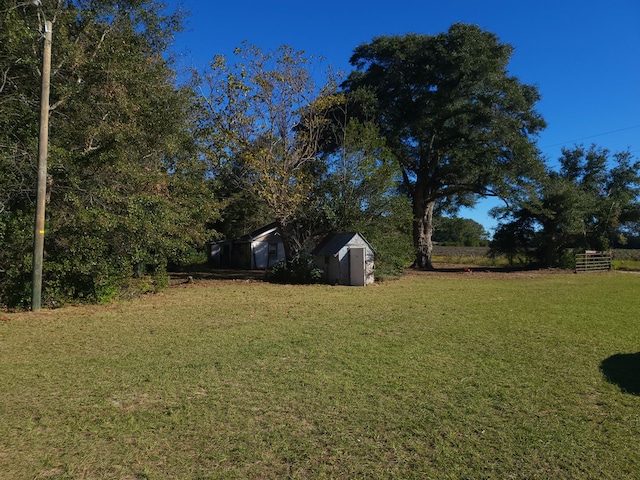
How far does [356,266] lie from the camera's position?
18312 mm

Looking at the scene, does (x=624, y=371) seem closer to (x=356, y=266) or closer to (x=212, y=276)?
(x=356, y=266)

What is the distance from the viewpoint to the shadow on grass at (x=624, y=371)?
4.98m

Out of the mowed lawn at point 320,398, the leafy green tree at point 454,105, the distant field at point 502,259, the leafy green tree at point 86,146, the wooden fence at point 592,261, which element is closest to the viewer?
the mowed lawn at point 320,398

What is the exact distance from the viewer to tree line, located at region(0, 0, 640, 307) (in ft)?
→ 35.9

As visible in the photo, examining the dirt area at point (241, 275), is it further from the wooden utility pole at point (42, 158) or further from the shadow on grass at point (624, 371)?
the shadow on grass at point (624, 371)

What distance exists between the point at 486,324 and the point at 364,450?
6227 mm

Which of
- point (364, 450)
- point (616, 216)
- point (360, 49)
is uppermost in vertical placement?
point (360, 49)

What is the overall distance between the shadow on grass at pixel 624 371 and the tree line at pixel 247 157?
10.8 meters

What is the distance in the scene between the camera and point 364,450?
3.49 metres

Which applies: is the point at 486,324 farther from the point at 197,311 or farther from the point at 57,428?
the point at 57,428

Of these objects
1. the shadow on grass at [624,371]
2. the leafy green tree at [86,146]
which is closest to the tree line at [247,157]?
the leafy green tree at [86,146]

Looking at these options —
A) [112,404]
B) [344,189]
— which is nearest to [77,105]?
[112,404]

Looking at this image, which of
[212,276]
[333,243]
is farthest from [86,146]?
[212,276]

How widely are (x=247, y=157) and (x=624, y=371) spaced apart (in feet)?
49.9
